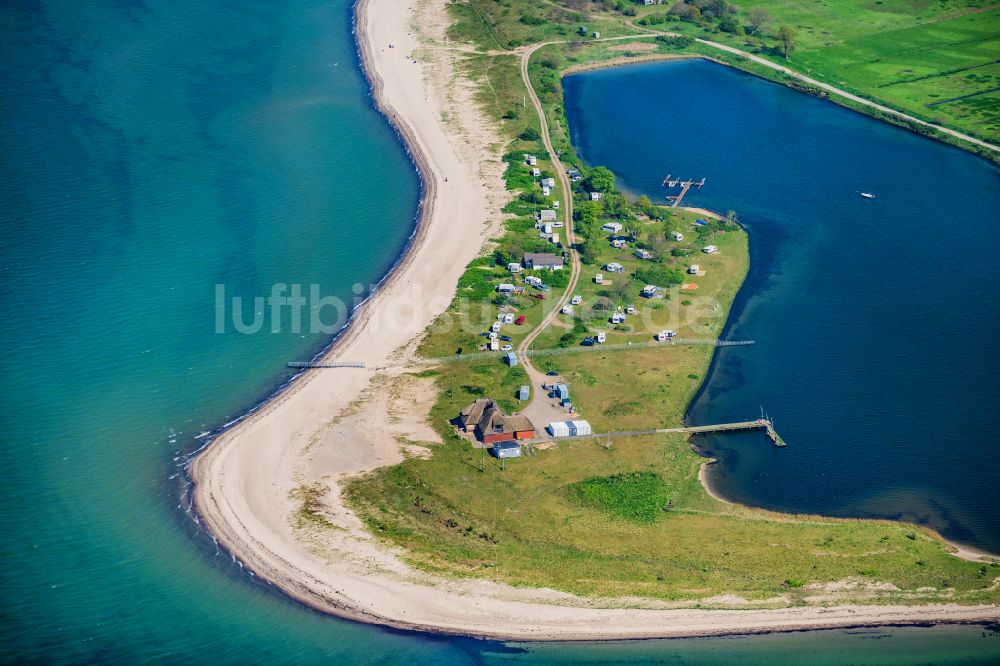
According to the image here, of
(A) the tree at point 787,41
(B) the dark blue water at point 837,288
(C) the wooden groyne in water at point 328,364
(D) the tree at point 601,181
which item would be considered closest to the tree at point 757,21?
(A) the tree at point 787,41

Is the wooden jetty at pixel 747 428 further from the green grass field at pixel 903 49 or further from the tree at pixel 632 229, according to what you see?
the green grass field at pixel 903 49

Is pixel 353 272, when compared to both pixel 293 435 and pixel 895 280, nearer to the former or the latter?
pixel 293 435

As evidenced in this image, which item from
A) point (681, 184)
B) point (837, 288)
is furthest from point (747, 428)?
point (681, 184)

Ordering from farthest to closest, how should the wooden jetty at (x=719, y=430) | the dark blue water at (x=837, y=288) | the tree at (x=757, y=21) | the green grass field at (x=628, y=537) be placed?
the tree at (x=757, y=21) < the wooden jetty at (x=719, y=430) < the dark blue water at (x=837, y=288) < the green grass field at (x=628, y=537)

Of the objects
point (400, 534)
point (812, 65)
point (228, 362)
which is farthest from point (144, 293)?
point (812, 65)

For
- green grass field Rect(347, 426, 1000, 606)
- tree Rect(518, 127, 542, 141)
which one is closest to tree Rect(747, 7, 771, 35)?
tree Rect(518, 127, 542, 141)

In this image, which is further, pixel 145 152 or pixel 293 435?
pixel 145 152

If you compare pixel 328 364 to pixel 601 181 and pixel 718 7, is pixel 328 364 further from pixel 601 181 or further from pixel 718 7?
pixel 718 7
